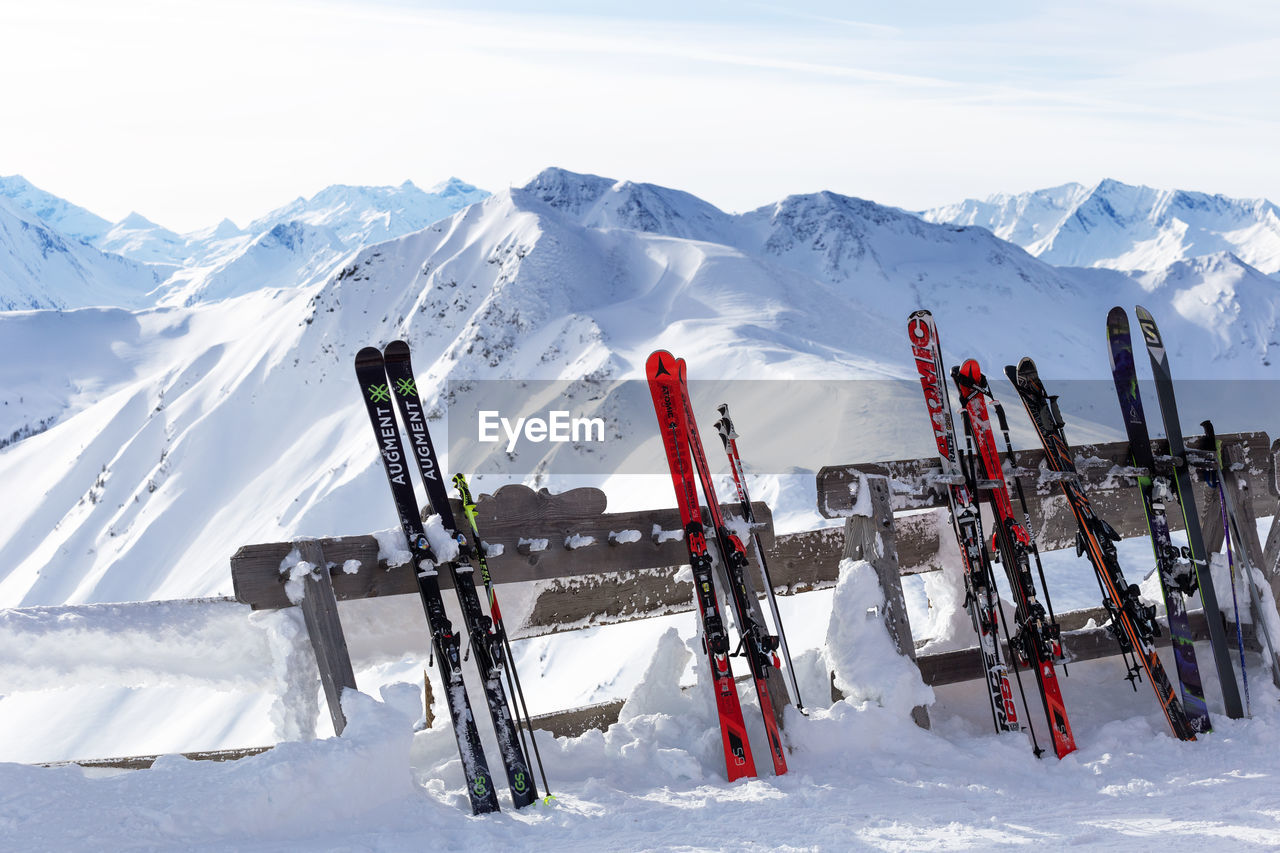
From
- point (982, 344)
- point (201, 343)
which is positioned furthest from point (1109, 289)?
point (201, 343)

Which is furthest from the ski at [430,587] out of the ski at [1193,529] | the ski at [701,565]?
the ski at [1193,529]

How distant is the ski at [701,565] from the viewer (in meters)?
4.03

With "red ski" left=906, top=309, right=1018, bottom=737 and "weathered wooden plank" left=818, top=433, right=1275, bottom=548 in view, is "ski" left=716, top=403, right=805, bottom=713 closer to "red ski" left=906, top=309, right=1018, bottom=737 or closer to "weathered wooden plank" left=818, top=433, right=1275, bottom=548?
"weathered wooden plank" left=818, top=433, right=1275, bottom=548

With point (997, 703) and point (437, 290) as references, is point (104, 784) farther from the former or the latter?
point (437, 290)

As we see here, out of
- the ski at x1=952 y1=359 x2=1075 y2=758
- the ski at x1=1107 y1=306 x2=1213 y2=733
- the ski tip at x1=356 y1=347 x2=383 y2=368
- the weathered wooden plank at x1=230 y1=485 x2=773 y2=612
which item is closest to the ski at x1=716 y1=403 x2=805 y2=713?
the weathered wooden plank at x1=230 y1=485 x2=773 y2=612

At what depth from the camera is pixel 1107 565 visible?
457 cm

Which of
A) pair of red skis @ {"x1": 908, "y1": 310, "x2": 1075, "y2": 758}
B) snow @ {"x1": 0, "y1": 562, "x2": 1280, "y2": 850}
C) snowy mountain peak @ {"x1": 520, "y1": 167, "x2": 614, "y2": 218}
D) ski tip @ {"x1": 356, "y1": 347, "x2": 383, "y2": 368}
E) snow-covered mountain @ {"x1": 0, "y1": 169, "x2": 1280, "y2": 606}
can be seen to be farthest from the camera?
snowy mountain peak @ {"x1": 520, "y1": 167, "x2": 614, "y2": 218}

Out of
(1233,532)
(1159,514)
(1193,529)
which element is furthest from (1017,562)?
(1233,532)

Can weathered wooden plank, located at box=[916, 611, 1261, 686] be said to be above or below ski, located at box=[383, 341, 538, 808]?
below

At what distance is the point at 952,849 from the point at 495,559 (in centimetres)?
206

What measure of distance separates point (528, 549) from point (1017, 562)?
7.60 ft

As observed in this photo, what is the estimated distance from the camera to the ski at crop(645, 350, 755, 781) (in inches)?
159

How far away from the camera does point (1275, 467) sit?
16.7 feet

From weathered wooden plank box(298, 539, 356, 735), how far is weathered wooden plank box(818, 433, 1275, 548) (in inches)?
85.1
